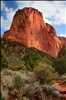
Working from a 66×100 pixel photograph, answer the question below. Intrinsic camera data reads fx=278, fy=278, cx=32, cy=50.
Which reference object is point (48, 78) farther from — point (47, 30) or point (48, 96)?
Answer: point (47, 30)

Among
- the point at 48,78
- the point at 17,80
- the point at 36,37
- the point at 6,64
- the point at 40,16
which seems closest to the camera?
the point at 17,80

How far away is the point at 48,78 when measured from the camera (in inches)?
1246

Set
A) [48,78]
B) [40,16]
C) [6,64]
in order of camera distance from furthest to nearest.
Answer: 1. [40,16]
2. [6,64]
3. [48,78]

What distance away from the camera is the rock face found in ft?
460

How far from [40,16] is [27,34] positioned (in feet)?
91.4

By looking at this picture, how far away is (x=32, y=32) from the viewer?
146875 mm

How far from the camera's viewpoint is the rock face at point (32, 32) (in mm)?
140125

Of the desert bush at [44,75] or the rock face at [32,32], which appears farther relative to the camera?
the rock face at [32,32]

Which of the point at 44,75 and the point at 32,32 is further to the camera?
the point at 32,32

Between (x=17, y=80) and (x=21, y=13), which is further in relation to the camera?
(x=21, y=13)

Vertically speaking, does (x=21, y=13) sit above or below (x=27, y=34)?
above

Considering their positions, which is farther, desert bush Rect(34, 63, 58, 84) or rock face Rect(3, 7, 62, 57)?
rock face Rect(3, 7, 62, 57)

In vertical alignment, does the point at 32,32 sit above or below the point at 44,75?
above

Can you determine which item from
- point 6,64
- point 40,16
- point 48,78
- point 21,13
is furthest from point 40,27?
point 48,78
